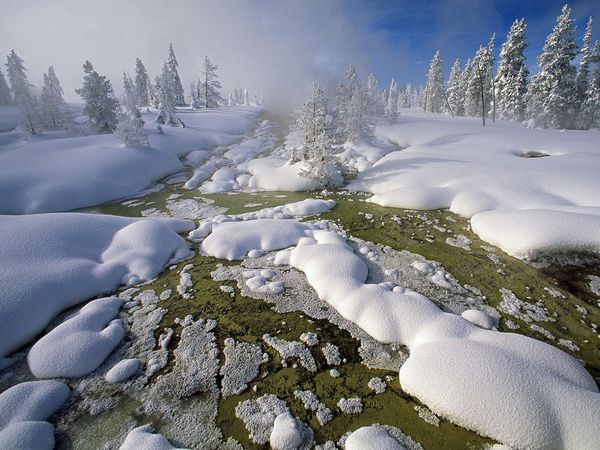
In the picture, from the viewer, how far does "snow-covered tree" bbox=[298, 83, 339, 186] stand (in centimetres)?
1923

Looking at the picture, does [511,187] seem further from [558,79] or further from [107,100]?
[107,100]

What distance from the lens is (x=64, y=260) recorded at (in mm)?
9430

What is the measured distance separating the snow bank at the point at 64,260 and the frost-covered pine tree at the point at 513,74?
156 ft

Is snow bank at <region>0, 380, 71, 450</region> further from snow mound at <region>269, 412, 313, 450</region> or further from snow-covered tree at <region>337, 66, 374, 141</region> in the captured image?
snow-covered tree at <region>337, 66, 374, 141</region>

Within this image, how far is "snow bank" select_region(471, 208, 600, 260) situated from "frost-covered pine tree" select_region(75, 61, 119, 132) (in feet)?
127

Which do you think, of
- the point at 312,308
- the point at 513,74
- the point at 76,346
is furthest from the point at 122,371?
the point at 513,74

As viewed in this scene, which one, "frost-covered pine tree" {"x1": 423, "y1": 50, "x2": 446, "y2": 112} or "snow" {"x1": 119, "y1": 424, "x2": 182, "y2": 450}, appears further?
"frost-covered pine tree" {"x1": 423, "y1": 50, "x2": 446, "y2": 112}

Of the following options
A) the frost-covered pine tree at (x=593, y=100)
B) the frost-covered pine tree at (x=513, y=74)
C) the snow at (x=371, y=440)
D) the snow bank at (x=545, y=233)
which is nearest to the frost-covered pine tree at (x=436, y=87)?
the frost-covered pine tree at (x=513, y=74)

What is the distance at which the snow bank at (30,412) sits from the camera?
4.73 meters

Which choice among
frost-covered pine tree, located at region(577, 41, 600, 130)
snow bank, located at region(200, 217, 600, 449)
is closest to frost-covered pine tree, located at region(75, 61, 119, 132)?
snow bank, located at region(200, 217, 600, 449)

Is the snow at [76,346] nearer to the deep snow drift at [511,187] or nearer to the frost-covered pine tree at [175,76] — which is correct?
the deep snow drift at [511,187]

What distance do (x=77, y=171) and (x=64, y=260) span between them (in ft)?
46.8

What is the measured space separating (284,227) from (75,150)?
22.9m

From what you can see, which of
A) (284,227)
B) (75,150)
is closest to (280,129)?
(75,150)
